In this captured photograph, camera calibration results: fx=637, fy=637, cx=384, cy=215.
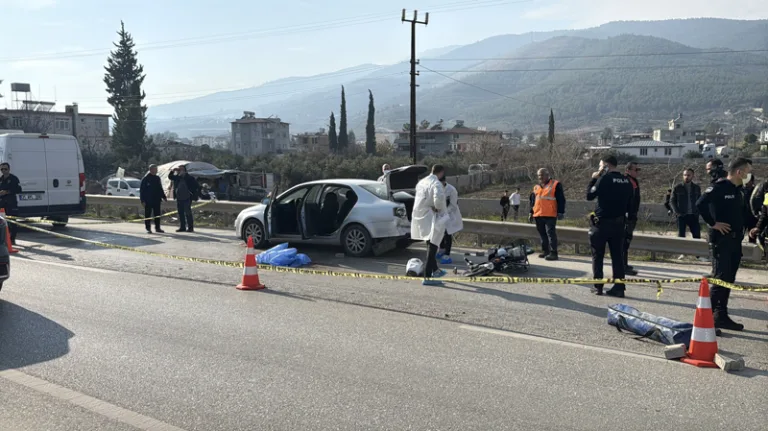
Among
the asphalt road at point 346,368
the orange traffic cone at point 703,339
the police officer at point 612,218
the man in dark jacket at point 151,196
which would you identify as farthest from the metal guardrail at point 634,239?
the man in dark jacket at point 151,196

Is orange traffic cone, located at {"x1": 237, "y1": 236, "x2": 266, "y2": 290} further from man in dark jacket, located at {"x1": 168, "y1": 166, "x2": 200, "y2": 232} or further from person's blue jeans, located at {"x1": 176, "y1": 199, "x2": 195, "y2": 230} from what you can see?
person's blue jeans, located at {"x1": 176, "y1": 199, "x2": 195, "y2": 230}

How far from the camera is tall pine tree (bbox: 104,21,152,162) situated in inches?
2992

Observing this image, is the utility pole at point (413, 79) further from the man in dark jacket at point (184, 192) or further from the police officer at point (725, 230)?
the police officer at point (725, 230)

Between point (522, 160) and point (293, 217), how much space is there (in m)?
54.0

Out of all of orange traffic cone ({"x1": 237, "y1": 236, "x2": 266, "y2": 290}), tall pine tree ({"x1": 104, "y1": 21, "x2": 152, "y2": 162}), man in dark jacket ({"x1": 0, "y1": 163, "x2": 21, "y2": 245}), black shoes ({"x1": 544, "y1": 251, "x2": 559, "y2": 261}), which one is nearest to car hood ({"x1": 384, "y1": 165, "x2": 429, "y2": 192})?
black shoes ({"x1": 544, "y1": 251, "x2": 559, "y2": 261})

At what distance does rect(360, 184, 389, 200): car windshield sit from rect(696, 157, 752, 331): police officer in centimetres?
563

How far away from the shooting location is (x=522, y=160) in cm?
6334

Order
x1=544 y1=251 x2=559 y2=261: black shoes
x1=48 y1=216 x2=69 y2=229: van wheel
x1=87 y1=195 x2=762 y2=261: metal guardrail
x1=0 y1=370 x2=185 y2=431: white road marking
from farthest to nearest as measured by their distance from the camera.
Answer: x1=48 y1=216 x2=69 y2=229: van wheel → x1=544 y1=251 x2=559 y2=261: black shoes → x1=87 y1=195 x2=762 y2=261: metal guardrail → x1=0 y1=370 x2=185 y2=431: white road marking

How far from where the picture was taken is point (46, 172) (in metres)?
15.1

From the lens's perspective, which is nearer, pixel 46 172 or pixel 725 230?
pixel 725 230

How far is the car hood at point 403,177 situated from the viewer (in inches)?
445

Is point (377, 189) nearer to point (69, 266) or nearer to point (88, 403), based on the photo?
point (69, 266)

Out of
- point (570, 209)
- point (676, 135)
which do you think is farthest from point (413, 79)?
point (676, 135)

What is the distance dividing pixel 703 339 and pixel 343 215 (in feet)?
23.0
